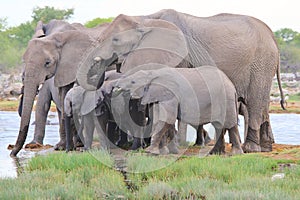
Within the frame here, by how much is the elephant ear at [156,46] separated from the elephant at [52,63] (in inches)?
37.6

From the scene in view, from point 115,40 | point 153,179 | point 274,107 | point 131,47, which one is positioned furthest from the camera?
point 274,107

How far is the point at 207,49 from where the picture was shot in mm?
8250

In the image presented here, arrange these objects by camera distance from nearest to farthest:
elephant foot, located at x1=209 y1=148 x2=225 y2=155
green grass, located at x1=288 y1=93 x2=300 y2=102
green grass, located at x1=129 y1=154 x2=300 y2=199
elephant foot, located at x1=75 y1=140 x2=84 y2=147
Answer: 1. green grass, located at x1=129 y1=154 x2=300 y2=199
2. elephant foot, located at x1=209 y1=148 x2=225 y2=155
3. elephant foot, located at x1=75 y1=140 x2=84 y2=147
4. green grass, located at x1=288 y1=93 x2=300 y2=102

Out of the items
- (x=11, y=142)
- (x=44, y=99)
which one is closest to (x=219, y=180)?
(x=44, y=99)

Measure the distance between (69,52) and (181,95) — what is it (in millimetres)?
1870

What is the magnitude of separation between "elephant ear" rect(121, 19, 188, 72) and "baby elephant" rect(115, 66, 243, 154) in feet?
1.34

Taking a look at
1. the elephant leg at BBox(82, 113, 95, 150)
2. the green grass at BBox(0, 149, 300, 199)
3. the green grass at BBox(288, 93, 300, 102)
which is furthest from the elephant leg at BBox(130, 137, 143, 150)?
the green grass at BBox(288, 93, 300, 102)

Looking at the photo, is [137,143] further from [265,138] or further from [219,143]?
[265,138]

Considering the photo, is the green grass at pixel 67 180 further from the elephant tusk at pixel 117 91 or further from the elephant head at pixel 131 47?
the elephant head at pixel 131 47

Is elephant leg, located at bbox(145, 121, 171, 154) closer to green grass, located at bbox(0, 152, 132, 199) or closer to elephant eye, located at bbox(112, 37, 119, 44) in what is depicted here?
green grass, located at bbox(0, 152, 132, 199)

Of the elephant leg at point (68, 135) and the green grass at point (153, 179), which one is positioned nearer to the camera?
the green grass at point (153, 179)

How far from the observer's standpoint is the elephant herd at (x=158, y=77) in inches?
281

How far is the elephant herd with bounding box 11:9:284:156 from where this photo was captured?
713 centimetres

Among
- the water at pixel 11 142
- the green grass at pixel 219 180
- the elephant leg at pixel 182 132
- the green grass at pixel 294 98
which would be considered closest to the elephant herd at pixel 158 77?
the elephant leg at pixel 182 132
